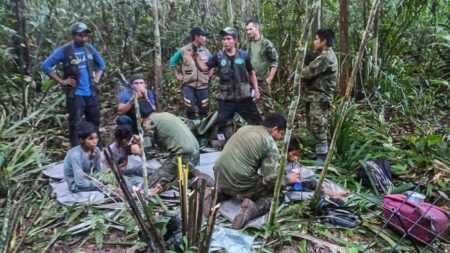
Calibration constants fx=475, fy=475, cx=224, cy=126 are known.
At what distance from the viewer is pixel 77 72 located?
5.80 meters

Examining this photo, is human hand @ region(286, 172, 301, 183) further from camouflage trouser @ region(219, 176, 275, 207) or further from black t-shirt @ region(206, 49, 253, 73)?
black t-shirt @ region(206, 49, 253, 73)

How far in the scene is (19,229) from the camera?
4262mm

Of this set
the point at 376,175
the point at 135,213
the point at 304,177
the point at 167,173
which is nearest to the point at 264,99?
the point at 304,177

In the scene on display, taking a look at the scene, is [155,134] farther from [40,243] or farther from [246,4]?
[246,4]

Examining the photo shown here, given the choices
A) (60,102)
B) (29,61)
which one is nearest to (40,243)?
(60,102)

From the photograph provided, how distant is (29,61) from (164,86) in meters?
2.42

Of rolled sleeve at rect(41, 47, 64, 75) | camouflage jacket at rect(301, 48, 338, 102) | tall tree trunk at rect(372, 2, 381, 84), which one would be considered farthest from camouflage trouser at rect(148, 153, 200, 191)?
tall tree trunk at rect(372, 2, 381, 84)

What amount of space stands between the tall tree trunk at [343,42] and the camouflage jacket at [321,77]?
172 cm

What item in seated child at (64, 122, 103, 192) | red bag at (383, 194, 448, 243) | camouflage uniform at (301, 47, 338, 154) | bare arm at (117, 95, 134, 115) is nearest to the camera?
red bag at (383, 194, 448, 243)

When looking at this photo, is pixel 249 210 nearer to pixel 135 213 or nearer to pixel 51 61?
pixel 135 213

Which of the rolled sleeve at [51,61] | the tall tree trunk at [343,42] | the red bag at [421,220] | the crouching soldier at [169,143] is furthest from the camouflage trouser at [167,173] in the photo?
the tall tree trunk at [343,42]

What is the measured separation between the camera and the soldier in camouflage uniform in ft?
18.7

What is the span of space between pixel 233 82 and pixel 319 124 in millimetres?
1223

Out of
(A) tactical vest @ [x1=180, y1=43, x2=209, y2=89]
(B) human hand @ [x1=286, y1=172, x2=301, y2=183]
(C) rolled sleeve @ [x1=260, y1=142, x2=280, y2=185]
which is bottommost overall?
(B) human hand @ [x1=286, y1=172, x2=301, y2=183]
